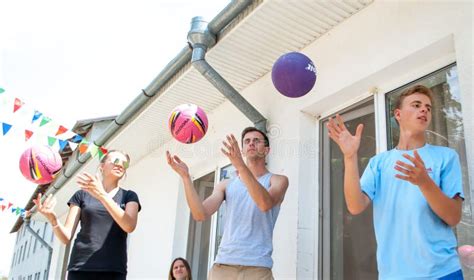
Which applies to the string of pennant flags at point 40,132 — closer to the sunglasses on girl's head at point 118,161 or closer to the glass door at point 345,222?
the sunglasses on girl's head at point 118,161

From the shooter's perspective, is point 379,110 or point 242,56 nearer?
point 379,110

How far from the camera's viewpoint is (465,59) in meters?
2.36

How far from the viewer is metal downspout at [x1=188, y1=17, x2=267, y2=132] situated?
3.78 metres

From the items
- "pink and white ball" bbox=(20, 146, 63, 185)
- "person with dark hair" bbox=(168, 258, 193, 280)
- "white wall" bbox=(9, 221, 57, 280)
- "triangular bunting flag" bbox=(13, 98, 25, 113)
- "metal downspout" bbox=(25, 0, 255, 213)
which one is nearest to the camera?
"metal downspout" bbox=(25, 0, 255, 213)

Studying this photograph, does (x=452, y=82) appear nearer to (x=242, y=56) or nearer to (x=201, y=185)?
(x=242, y=56)

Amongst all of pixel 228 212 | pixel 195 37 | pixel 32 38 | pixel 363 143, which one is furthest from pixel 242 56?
pixel 32 38

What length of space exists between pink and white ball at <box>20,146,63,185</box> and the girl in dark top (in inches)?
45.9

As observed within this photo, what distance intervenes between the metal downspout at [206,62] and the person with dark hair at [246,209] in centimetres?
106

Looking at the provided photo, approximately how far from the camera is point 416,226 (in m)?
1.85

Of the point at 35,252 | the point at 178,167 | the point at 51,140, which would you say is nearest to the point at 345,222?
the point at 178,167

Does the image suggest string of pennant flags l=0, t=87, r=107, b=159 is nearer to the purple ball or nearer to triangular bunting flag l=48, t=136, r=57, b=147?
triangular bunting flag l=48, t=136, r=57, b=147

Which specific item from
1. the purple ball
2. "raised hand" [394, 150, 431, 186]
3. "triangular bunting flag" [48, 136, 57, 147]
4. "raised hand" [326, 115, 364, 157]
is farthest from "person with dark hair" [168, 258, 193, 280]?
"raised hand" [394, 150, 431, 186]

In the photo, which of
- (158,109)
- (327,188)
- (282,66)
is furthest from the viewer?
(158,109)

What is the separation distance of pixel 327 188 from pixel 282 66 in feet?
3.93
